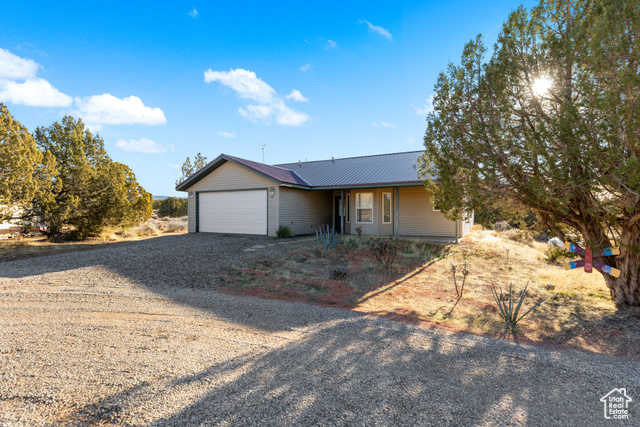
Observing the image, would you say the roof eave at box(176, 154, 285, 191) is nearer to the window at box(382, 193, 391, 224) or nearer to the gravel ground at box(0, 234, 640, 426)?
the window at box(382, 193, 391, 224)

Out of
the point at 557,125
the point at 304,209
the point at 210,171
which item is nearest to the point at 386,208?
the point at 304,209

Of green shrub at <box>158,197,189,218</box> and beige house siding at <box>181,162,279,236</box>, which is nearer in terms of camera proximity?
beige house siding at <box>181,162,279,236</box>

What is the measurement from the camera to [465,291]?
23.6ft

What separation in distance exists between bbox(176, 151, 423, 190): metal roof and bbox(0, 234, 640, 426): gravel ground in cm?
962

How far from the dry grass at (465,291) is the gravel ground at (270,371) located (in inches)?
30.3

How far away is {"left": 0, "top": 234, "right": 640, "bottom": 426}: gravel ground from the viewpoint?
2.54 meters

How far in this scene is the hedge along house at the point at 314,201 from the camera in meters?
14.5

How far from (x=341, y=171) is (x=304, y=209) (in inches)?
127

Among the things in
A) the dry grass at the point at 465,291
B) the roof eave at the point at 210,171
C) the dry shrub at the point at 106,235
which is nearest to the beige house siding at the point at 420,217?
the dry grass at the point at 465,291

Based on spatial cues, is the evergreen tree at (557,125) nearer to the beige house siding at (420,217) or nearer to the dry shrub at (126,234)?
the beige house siding at (420,217)

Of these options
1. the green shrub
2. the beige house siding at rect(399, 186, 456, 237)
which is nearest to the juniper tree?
the beige house siding at rect(399, 186, 456, 237)

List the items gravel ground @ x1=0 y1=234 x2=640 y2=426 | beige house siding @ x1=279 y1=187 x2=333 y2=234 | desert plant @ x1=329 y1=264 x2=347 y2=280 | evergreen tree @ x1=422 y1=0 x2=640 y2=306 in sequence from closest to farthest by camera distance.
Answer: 1. gravel ground @ x1=0 y1=234 x2=640 y2=426
2. evergreen tree @ x1=422 y1=0 x2=640 y2=306
3. desert plant @ x1=329 y1=264 x2=347 y2=280
4. beige house siding @ x1=279 y1=187 x2=333 y2=234

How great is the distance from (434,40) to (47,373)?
12.3 meters

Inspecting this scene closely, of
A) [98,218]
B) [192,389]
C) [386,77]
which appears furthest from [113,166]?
[192,389]
